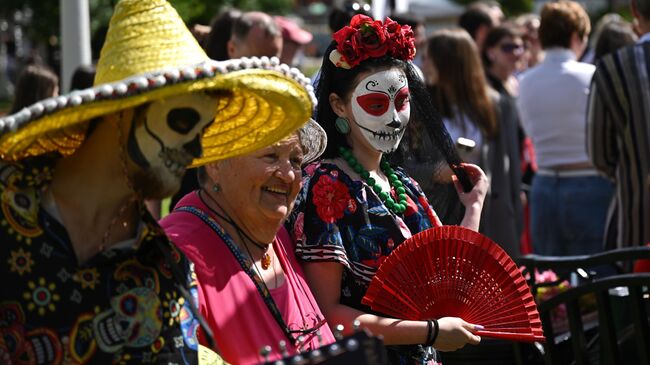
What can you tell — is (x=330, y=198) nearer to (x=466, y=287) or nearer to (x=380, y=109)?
(x=380, y=109)

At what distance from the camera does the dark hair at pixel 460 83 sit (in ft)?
22.1

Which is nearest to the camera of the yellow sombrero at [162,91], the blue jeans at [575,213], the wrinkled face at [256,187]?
the yellow sombrero at [162,91]

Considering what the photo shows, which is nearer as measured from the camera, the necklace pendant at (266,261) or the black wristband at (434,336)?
the necklace pendant at (266,261)

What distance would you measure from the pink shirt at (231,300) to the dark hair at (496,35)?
5581mm

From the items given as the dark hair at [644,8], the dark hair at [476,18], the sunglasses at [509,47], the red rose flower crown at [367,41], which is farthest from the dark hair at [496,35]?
the red rose flower crown at [367,41]

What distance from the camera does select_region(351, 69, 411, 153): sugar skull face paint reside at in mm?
3762

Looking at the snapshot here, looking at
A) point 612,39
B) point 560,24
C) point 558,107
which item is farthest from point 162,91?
point 612,39

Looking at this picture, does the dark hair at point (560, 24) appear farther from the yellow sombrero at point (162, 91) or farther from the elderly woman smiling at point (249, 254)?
the yellow sombrero at point (162, 91)

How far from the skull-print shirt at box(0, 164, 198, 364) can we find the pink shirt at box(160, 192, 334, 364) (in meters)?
0.42

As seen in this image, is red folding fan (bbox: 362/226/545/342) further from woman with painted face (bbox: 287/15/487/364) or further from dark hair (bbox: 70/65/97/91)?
dark hair (bbox: 70/65/97/91)

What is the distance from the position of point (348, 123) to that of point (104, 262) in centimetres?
150

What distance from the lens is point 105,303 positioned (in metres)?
2.46

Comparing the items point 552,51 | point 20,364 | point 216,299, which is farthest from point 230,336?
point 552,51

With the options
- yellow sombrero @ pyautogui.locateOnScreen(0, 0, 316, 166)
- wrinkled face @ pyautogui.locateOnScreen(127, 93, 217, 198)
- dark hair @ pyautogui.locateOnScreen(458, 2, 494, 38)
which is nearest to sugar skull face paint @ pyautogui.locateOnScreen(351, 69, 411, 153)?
yellow sombrero @ pyautogui.locateOnScreen(0, 0, 316, 166)
